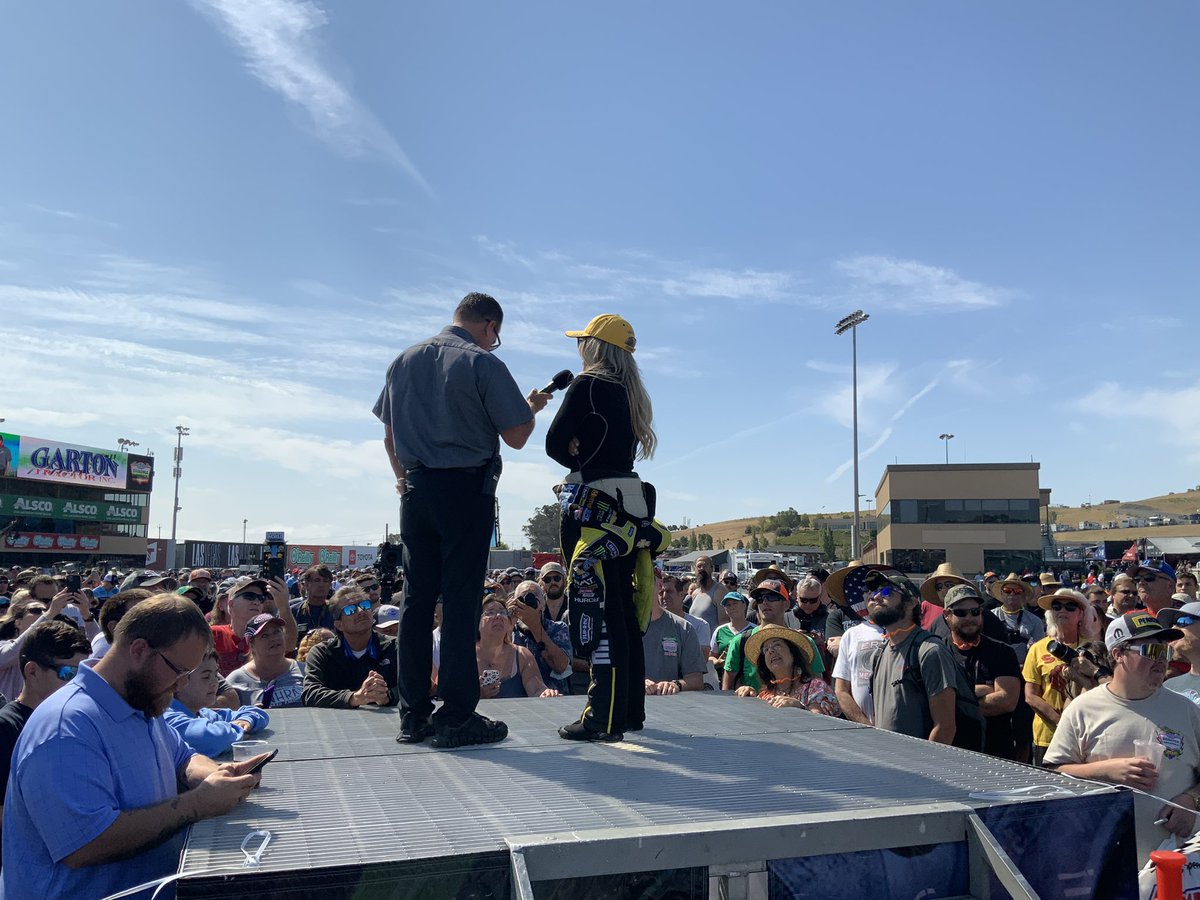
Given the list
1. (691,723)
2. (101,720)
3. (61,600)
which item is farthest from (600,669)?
(61,600)

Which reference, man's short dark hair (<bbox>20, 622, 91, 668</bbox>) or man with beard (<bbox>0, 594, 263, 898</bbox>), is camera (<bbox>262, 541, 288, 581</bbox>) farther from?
man with beard (<bbox>0, 594, 263, 898</bbox>)

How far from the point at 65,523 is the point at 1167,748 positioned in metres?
76.5

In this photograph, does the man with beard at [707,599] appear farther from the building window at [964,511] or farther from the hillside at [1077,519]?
the hillside at [1077,519]

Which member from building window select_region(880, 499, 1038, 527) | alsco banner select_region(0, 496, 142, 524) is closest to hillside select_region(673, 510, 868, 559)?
building window select_region(880, 499, 1038, 527)

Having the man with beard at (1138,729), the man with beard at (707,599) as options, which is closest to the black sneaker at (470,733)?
the man with beard at (1138,729)

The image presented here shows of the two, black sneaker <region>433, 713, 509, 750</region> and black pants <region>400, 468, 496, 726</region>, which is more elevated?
black pants <region>400, 468, 496, 726</region>

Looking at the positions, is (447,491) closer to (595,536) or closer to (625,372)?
(595,536)

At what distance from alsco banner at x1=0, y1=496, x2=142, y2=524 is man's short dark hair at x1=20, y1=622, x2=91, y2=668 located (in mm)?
67826

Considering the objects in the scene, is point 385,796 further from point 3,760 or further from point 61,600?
point 61,600

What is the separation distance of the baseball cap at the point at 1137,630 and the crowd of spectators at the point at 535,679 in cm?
2

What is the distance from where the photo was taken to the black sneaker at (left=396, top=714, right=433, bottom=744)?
3.76m

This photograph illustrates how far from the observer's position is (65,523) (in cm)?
6725

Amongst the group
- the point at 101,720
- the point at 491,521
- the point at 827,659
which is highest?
the point at 491,521

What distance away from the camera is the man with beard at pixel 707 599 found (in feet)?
38.9
